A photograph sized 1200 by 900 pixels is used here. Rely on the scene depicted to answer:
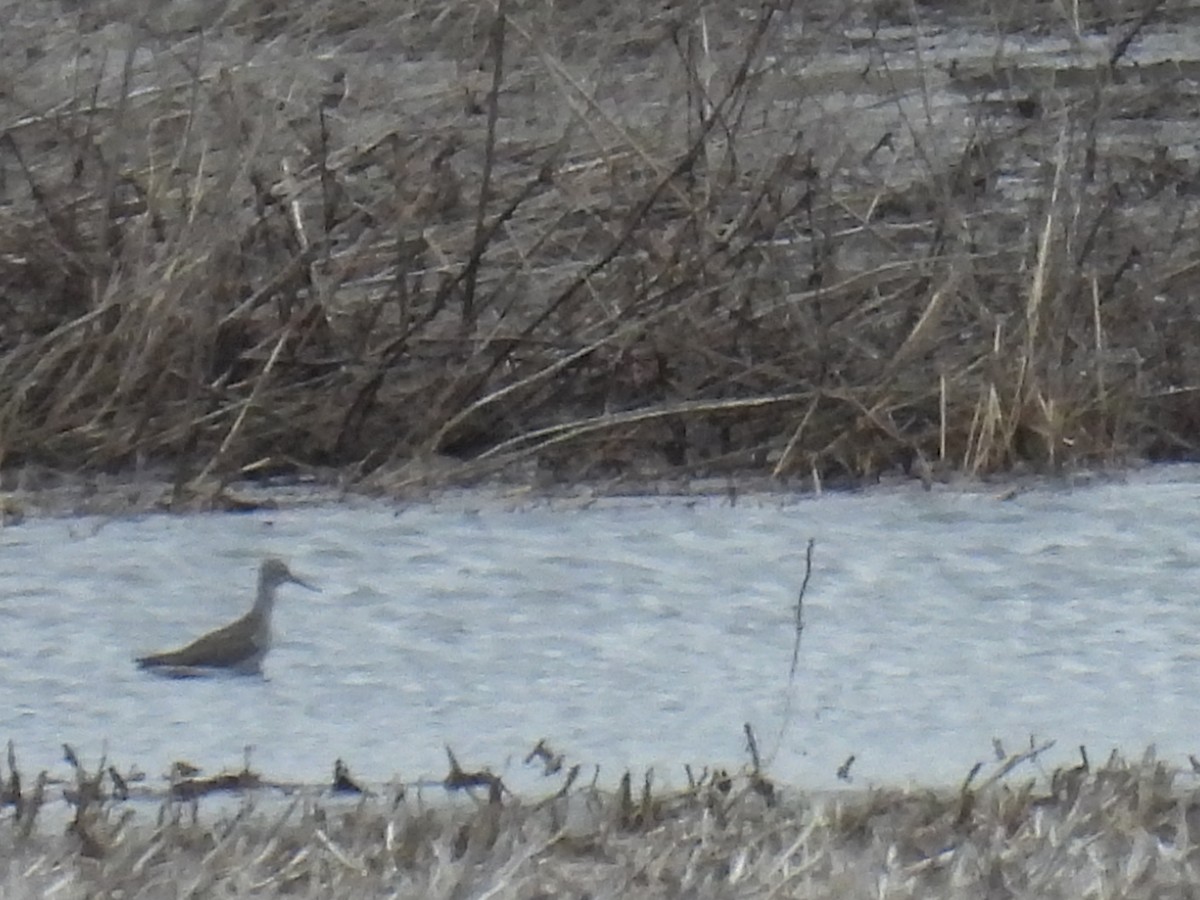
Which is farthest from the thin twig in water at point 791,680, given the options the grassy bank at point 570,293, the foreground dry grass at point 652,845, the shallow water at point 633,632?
the grassy bank at point 570,293

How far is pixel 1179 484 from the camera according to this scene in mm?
4996

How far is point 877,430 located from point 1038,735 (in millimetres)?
1601

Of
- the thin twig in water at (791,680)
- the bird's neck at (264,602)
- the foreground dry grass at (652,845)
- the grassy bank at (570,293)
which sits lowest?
the foreground dry grass at (652,845)

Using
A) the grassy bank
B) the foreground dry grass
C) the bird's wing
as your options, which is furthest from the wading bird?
the grassy bank

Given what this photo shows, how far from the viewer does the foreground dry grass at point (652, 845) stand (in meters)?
3.06

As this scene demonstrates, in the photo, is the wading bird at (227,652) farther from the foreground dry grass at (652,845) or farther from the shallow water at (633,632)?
the foreground dry grass at (652,845)

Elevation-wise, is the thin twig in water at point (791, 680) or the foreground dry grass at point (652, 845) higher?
the thin twig in water at point (791, 680)

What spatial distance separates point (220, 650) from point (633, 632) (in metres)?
0.65

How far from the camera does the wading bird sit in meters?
3.92

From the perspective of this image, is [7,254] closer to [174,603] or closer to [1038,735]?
[174,603]

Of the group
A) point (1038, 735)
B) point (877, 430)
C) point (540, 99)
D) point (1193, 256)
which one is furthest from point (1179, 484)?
point (540, 99)

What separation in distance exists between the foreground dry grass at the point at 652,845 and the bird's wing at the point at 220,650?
585 millimetres

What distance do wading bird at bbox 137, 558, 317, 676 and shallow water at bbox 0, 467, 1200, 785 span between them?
0.04m

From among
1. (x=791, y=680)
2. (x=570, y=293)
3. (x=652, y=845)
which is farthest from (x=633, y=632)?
(x=570, y=293)
